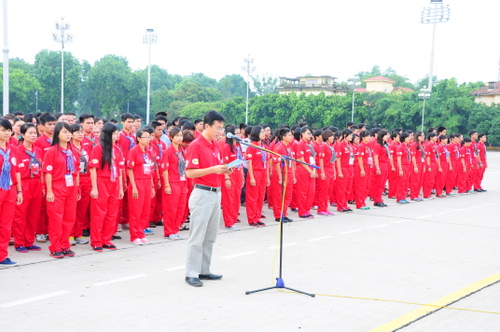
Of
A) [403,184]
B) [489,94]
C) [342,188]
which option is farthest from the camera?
[489,94]

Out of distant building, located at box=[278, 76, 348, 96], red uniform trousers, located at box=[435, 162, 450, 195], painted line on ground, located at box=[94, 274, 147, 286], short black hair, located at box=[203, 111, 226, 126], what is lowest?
painted line on ground, located at box=[94, 274, 147, 286]

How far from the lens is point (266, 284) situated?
223 inches

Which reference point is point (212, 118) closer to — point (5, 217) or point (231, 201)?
point (5, 217)

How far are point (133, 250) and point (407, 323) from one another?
4.09m

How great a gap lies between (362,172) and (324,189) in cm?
117

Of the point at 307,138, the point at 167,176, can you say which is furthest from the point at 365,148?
the point at 167,176

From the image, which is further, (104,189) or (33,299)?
(104,189)

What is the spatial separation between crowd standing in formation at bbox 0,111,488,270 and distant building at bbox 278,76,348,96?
62565mm

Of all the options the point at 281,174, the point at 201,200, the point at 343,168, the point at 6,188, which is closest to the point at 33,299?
the point at 6,188

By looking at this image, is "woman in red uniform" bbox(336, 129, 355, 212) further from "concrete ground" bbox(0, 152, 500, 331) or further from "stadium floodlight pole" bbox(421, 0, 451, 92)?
"stadium floodlight pole" bbox(421, 0, 451, 92)

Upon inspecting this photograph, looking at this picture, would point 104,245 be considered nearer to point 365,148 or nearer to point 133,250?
point 133,250

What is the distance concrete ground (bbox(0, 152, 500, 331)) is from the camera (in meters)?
4.52

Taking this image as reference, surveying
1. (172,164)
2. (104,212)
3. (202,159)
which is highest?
(202,159)

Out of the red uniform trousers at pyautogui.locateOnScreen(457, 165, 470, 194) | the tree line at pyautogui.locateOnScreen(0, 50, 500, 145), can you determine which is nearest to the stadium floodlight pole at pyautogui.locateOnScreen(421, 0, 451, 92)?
the tree line at pyautogui.locateOnScreen(0, 50, 500, 145)
